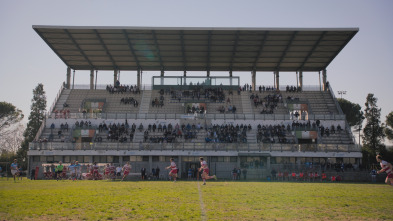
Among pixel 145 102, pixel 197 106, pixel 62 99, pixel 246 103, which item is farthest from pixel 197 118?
pixel 62 99

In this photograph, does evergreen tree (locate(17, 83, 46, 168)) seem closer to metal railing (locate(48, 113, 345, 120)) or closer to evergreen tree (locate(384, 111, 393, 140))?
metal railing (locate(48, 113, 345, 120))

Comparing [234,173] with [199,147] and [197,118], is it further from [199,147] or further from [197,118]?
[197,118]

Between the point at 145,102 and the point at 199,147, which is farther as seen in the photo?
the point at 145,102

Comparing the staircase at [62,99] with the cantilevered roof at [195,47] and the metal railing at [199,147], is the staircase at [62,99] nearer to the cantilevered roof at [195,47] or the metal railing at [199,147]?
the cantilevered roof at [195,47]

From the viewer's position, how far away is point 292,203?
14609mm

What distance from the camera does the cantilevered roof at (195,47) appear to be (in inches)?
2072

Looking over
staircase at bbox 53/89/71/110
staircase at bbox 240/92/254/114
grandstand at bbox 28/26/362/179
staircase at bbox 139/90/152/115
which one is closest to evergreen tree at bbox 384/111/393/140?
grandstand at bbox 28/26/362/179

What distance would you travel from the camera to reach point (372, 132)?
7412 centimetres

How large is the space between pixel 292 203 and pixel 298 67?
52782mm

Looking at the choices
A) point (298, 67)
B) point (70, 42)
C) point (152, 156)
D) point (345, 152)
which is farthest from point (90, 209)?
point (298, 67)

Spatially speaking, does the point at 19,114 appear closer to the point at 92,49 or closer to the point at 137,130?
the point at 92,49

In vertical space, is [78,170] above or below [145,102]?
below

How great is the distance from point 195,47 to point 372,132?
4048cm

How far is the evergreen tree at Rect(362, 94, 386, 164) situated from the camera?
231 feet
